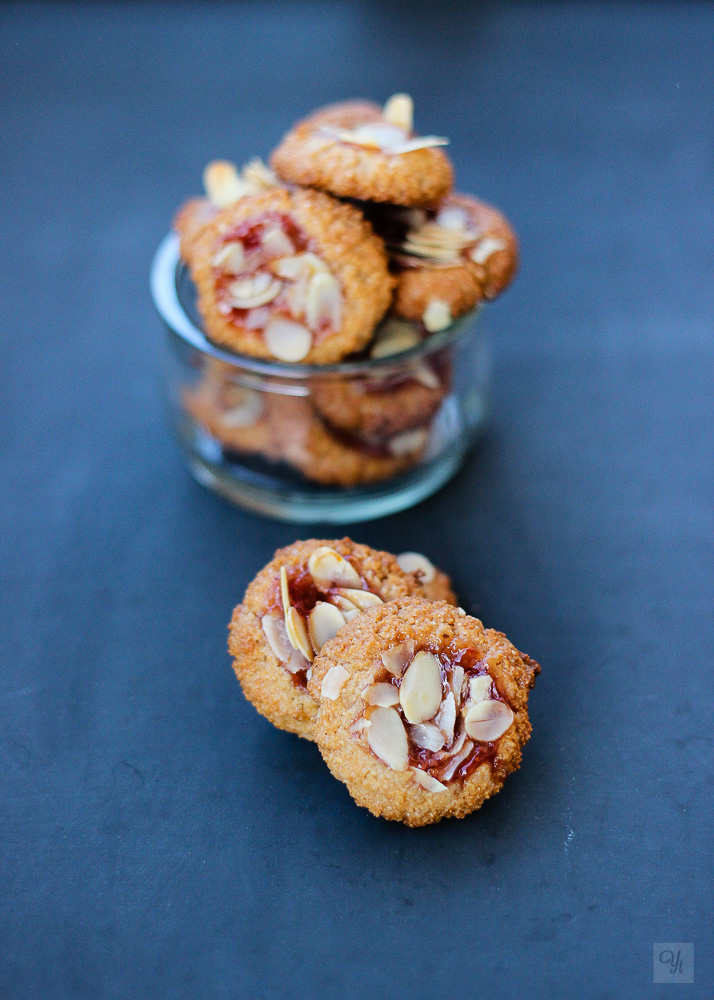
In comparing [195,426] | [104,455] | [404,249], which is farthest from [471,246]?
[104,455]

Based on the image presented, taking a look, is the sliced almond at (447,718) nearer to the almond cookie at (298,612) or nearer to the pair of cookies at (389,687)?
the pair of cookies at (389,687)

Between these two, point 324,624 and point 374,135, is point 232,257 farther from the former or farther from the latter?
point 324,624

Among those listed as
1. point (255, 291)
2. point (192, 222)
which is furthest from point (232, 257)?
point (192, 222)

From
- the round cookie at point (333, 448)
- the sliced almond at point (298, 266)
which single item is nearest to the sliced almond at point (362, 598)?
the round cookie at point (333, 448)

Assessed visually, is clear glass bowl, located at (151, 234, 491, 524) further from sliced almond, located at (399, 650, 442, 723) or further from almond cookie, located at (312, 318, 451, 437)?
sliced almond, located at (399, 650, 442, 723)

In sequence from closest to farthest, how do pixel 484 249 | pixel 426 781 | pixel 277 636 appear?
pixel 426 781, pixel 277 636, pixel 484 249
